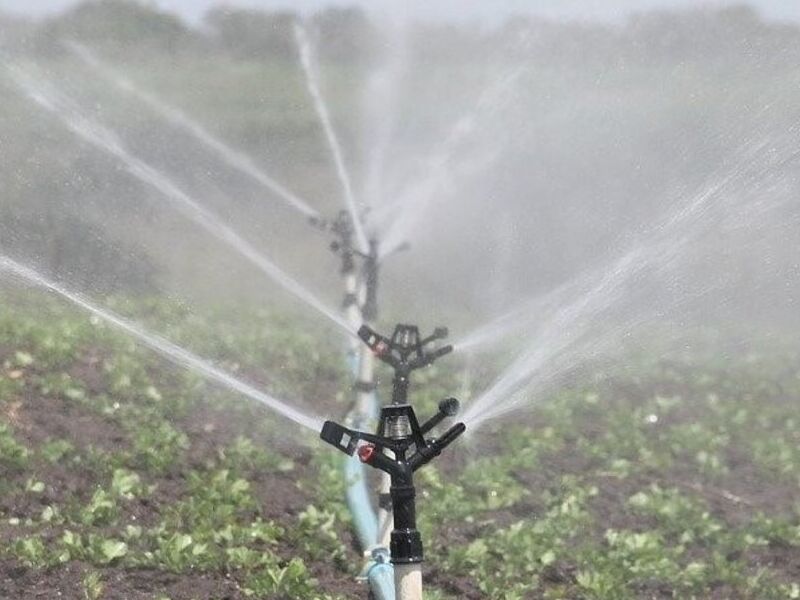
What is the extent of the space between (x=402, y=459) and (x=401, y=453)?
0.09 ft

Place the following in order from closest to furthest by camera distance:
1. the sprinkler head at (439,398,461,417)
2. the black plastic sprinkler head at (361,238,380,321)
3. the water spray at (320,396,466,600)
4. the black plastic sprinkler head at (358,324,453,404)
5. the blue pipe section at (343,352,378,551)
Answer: the water spray at (320,396,466,600) < the sprinkler head at (439,398,461,417) < the black plastic sprinkler head at (358,324,453,404) < the blue pipe section at (343,352,378,551) < the black plastic sprinkler head at (361,238,380,321)

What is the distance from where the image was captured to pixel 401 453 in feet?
18.5

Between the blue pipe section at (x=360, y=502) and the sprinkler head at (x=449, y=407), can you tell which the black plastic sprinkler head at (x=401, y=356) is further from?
the sprinkler head at (x=449, y=407)

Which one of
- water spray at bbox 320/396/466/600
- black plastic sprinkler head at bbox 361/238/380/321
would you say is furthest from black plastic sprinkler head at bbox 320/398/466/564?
black plastic sprinkler head at bbox 361/238/380/321

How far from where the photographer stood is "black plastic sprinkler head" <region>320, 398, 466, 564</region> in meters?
5.45

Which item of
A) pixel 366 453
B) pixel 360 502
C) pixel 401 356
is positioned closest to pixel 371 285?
pixel 360 502

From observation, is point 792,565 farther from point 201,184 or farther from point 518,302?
point 201,184

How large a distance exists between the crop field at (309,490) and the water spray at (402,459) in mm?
1925

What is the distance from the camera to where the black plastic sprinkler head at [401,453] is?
5.45 m

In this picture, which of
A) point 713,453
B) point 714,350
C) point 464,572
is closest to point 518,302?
point 714,350

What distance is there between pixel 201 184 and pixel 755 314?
785 centimetres

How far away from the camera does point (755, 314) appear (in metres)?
21.0

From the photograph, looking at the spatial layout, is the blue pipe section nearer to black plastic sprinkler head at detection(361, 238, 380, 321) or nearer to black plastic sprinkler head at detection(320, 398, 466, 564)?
black plastic sprinkler head at detection(361, 238, 380, 321)

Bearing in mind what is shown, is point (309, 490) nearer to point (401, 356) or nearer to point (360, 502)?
point (360, 502)
